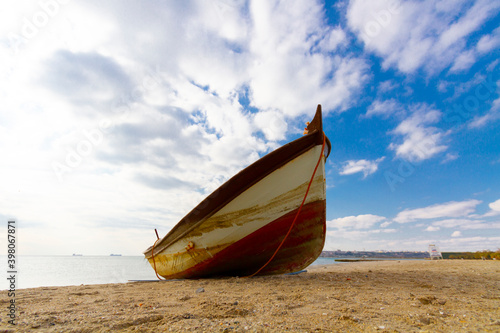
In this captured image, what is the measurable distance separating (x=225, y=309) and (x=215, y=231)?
251cm

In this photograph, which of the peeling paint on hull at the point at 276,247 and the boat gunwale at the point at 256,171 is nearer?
the boat gunwale at the point at 256,171

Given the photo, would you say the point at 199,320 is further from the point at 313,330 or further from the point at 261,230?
the point at 261,230

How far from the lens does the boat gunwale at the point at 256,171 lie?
466cm

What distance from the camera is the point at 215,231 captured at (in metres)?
4.90

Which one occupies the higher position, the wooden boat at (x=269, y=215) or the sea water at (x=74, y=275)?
the wooden boat at (x=269, y=215)

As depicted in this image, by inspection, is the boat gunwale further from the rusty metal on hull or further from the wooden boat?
the rusty metal on hull

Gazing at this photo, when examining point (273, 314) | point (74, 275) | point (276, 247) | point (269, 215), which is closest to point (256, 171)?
A: point (269, 215)

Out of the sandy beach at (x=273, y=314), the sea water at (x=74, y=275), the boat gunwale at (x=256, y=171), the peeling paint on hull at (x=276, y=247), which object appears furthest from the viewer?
the sea water at (x=74, y=275)

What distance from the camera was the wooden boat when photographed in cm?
471

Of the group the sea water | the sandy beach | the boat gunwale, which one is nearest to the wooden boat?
the boat gunwale

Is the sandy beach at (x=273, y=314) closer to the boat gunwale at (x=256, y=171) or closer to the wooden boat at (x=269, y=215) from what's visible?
the wooden boat at (x=269, y=215)

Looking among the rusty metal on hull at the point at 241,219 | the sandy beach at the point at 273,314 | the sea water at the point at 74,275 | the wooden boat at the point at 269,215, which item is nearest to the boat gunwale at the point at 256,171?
the wooden boat at the point at 269,215

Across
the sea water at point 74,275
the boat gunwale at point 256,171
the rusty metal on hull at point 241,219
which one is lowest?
the sea water at point 74,275

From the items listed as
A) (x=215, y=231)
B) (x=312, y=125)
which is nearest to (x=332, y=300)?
(x=215, y=231)
